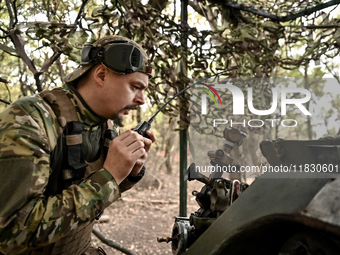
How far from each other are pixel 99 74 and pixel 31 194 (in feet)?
2.48

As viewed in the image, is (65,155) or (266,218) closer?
(266,218)

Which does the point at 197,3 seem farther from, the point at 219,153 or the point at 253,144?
the point at 253,144

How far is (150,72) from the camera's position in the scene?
6.28 feet

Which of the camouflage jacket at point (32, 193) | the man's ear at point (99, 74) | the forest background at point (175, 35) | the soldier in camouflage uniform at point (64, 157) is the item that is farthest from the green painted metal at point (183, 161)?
the camouflage jacket at point (32, 193)

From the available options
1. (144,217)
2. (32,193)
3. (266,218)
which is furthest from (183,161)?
(144,217)

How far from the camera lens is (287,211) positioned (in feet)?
3.14

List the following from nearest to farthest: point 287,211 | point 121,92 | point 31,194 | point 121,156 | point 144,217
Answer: point 287,211, point 31,194, point 121,156, point 121,92, point 144,217

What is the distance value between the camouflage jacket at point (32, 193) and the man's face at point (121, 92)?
0.39 metres

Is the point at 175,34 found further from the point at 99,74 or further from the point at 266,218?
the point at 266,218

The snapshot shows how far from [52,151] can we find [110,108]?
403mm

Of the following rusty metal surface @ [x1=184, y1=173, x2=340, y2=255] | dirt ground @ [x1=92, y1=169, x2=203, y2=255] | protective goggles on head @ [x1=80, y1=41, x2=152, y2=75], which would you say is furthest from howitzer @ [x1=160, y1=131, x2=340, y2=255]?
dirt ground @ [x1=92, y1=169, x2=203, y2=255]

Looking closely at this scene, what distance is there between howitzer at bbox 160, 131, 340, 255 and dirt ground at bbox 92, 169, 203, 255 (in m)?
3.36

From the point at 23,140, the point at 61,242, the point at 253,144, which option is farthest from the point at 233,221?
the point at 253,144

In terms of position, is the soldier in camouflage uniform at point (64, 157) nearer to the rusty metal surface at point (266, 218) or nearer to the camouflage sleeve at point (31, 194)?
the camouflage sleeve at point (31, 194)
